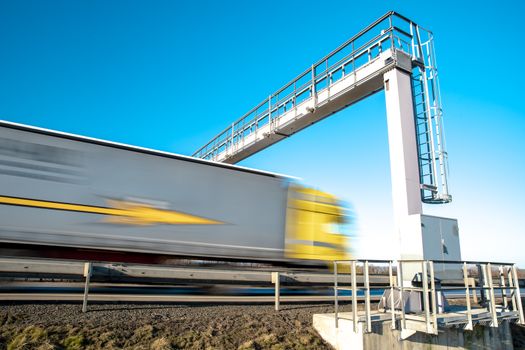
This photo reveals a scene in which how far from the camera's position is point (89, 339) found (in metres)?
5.82

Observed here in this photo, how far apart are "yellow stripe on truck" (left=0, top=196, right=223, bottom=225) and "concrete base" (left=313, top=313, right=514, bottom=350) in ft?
12.7

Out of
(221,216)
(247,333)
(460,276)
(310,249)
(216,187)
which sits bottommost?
(247,333)

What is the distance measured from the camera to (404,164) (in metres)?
8.77

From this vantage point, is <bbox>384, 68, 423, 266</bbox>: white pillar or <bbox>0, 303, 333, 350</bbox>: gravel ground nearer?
<bbox>0, 303, 333, 350</bbox>: gravel ground

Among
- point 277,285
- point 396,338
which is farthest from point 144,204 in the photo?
point 396,338

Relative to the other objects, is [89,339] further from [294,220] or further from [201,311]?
[294,220]

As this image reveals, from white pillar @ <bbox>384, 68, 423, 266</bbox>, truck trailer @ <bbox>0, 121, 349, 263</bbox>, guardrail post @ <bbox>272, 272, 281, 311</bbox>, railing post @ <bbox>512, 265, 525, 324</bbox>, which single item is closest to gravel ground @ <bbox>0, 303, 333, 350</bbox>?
guardrail post @ <bbox>272, 272, 281, 311</bbox>

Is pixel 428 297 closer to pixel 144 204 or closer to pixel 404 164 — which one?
pixel 404 164

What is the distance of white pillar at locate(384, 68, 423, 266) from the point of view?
833cm

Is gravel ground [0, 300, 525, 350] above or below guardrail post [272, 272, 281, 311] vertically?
below

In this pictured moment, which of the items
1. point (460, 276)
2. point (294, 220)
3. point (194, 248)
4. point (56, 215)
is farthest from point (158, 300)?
point (460, 276)

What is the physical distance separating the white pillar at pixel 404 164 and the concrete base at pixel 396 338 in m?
1.37

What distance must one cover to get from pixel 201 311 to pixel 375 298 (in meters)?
6.23

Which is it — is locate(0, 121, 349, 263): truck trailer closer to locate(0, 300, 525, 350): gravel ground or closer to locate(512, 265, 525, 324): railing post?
locate(0, 300, 525, 350): gravel ground
